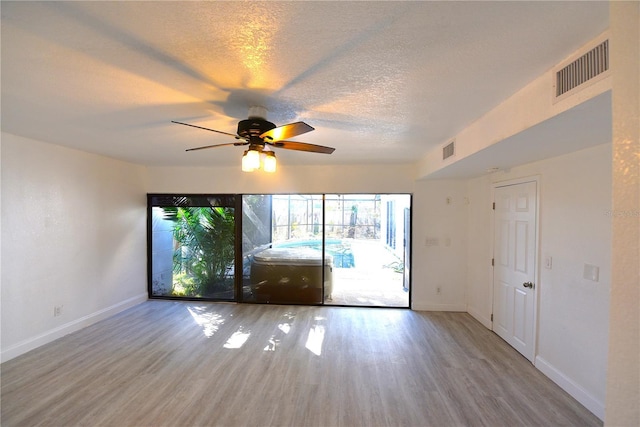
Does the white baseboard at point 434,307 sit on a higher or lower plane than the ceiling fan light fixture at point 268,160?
lower

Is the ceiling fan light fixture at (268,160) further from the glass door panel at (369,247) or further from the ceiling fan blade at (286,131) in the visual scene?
the glass door panel at (369,247)

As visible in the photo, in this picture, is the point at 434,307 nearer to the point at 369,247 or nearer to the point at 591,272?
the point at 369,247

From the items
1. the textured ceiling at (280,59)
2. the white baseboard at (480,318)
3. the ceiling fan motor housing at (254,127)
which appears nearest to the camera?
the textured ceiling at (280,59)

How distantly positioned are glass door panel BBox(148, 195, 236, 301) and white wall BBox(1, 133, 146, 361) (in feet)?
1.10

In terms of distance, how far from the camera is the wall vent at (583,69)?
1.08 metres

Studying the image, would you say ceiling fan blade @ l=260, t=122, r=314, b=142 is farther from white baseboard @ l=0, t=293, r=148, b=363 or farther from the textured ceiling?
white baseboard @ l=0, t=293, r=148, b=363

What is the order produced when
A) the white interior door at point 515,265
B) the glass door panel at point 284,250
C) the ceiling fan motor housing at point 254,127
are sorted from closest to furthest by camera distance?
the ceiling fan motor housing at point 254,127, the white interior door at point 515,265, the glass door panel at point 284,250

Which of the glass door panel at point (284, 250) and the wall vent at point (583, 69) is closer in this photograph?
the wall vent at point (583, 69)

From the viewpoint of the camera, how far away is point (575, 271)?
7.31 feet

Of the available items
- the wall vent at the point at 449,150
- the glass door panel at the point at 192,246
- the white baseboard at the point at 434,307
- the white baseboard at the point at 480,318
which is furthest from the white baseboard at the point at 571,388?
the glass door panel at the point at 192,246

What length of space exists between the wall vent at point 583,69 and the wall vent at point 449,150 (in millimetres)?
1274

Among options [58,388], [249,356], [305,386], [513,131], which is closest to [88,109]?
[58,388]

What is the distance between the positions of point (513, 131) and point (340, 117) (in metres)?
1.21

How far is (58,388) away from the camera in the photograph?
7.32 ft
